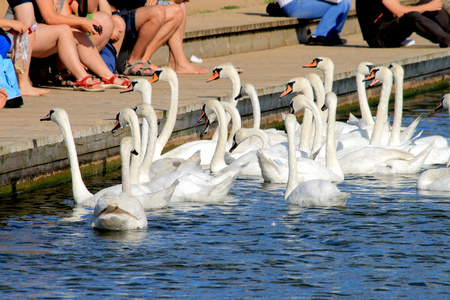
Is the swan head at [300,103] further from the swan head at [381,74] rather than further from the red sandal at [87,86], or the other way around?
the red sandal at [87,86]

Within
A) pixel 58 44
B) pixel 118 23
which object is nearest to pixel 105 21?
pixel 118 23

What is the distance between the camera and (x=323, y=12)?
1678cm

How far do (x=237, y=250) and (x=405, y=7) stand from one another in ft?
34.8

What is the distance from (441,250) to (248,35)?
399 inches

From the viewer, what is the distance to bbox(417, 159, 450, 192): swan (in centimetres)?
792

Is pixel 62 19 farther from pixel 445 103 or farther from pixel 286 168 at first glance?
pixel 445 103

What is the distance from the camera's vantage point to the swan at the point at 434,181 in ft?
26.0

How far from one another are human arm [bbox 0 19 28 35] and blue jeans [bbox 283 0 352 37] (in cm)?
818

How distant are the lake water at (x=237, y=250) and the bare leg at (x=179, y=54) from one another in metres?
4.90

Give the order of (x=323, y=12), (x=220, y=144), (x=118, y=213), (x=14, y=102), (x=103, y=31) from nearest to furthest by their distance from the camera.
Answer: (x=118, y=213) → (x=220, y=144) → (x=14, y=102) → (x=103, y=31) → (x=323, y=12)

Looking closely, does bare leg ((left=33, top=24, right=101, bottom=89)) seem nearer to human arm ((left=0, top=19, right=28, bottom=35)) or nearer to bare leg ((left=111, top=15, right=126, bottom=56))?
human arm ((left=0, top=19, right=28, bottom=35))

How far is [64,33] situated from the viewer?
10.2 m

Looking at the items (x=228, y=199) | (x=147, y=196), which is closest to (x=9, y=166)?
(x=147, y=196)

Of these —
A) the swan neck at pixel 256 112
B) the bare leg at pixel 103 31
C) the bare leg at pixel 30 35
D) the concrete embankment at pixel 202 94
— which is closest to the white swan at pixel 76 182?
the concrete embankment at pixel 202 94
